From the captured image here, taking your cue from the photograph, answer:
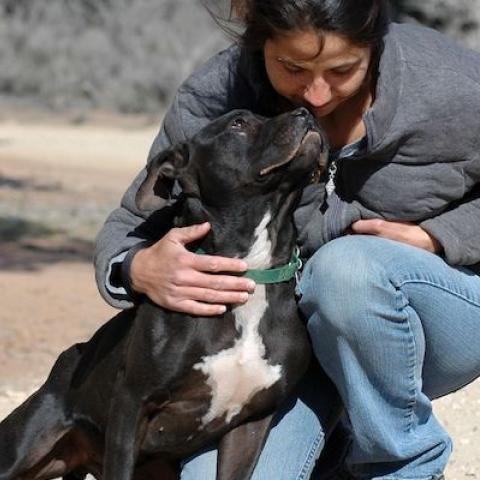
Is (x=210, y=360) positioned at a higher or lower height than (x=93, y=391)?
higher

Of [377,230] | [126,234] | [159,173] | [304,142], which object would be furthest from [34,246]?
[304,142]

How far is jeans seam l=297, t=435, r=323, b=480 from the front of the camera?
4.36 meters

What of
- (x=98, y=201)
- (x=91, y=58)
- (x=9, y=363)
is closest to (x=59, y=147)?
(x=98, y=201)

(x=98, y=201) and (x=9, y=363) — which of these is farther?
(x=98, y=201)

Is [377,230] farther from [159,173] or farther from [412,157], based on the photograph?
[159,173]

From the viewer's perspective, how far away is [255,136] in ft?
13.2

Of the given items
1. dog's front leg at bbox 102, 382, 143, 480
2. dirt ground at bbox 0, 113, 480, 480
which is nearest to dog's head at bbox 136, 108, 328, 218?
dog's front leg at bbox 102, 382, 143, 480

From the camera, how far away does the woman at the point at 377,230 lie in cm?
384

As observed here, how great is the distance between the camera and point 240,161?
4.06 m

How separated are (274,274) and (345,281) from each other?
12.3 inches

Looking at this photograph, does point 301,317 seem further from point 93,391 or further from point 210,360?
point 93,391

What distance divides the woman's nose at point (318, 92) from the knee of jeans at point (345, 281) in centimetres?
43

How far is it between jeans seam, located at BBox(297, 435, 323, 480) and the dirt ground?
1.00m

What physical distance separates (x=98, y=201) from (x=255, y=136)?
11697 millimetres
